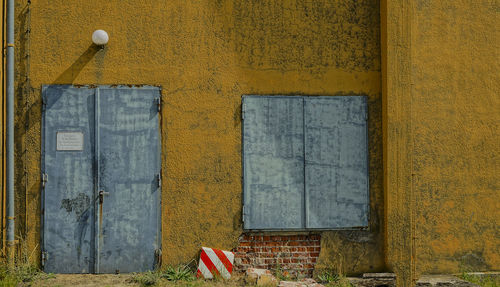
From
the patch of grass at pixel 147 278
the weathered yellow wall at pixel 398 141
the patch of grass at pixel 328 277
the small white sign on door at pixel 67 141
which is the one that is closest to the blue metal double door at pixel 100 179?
the small white sign on door at pixel 67 141

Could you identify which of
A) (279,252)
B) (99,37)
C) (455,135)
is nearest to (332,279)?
(279,252)

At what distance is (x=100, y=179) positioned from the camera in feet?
17.0

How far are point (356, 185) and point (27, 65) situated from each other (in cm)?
422

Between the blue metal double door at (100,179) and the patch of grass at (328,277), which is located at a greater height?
the blue metal double door at (100,179)

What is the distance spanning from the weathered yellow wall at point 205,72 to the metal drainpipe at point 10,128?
9 centimetres

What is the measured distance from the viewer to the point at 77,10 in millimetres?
5246

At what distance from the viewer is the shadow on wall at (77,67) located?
5211 mm

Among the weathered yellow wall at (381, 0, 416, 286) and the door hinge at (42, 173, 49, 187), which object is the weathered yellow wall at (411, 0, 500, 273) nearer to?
the weathered yellow wall at (381, 0, 416, 286)

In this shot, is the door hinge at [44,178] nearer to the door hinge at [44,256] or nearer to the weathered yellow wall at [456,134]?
the door hinge at [44,256]

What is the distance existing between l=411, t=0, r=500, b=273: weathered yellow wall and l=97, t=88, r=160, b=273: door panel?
329 cm

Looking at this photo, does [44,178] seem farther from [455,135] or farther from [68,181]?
[455,135]

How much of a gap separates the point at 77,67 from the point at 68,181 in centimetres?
136

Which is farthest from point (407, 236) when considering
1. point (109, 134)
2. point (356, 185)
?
point (109, 134)

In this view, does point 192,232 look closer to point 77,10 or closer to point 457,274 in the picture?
point 77,10
